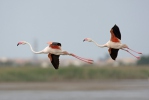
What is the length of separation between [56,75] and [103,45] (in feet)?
158

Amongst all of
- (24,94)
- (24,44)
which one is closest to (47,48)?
(24,44)

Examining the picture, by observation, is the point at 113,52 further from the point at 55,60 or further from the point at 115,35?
the point at 55,60

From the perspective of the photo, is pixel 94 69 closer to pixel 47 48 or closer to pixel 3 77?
pixel 3 77

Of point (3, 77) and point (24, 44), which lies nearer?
point (24, 44)

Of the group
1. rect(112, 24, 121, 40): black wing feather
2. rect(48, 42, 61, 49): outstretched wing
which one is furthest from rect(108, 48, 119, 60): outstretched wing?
rect(48, 42, 61, 49): outstretched wing

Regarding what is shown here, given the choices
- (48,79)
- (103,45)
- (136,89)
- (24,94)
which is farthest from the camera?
(48,79)

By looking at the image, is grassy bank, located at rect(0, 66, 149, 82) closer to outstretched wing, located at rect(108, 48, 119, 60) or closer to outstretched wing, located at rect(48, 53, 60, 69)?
outstretched wing, located at rect(48, 53, 60, 69)

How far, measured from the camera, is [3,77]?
6825 cm

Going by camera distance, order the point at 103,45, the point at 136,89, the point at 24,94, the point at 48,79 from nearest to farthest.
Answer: the point at 103,45 → the point at 24,94 → the point at 136,89 → the point at 48,79

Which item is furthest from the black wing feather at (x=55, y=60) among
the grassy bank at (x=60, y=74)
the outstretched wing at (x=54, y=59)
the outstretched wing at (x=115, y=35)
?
the grassy bank at (x=60, y=74)

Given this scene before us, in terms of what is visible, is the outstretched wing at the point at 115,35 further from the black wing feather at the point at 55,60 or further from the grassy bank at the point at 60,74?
the grassy bank at the point at 60,74

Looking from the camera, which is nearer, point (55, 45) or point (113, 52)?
point (55, 45)

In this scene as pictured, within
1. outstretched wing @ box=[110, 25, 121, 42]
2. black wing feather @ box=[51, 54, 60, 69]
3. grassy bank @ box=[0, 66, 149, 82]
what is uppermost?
grassy bank @ box=[0, 66, 149, 82]

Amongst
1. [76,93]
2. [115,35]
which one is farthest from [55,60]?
[76,93]
